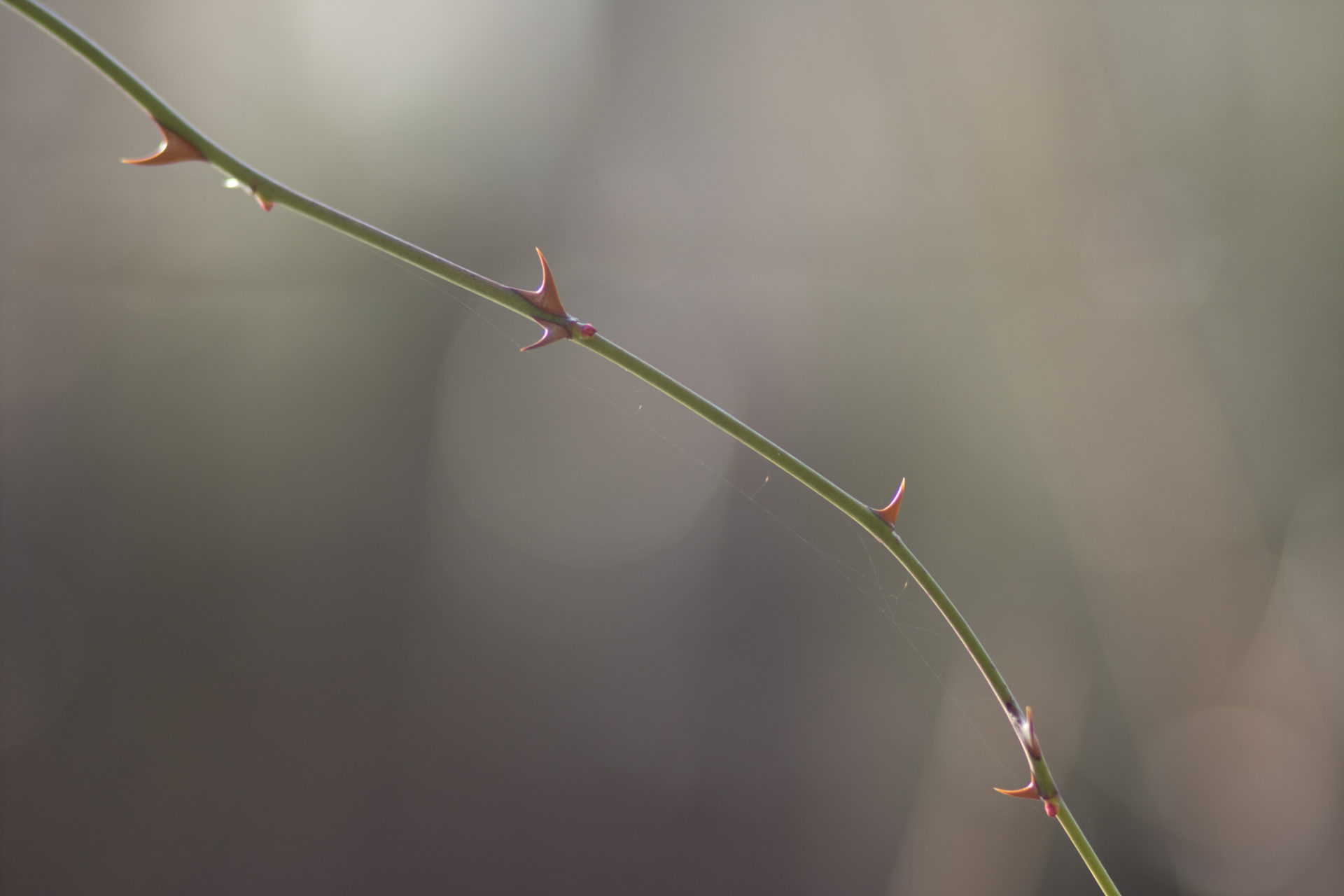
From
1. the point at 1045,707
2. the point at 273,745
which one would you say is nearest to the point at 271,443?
the point at 273,745

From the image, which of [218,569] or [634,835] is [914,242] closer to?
[634,835]

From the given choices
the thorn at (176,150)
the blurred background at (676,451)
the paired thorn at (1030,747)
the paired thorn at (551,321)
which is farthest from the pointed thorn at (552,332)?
the blurred background at (676,451)

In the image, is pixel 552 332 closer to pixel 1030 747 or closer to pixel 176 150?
pixel 176 150

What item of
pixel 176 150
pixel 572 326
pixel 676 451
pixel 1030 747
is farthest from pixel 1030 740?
pixel 676 451

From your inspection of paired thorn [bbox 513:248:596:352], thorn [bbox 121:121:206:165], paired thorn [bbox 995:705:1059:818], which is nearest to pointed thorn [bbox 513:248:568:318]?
paired thorn [bbox 513:248:596:352]

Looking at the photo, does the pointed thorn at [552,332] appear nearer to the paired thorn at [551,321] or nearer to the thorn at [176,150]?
the paired thorn at [551,321]
